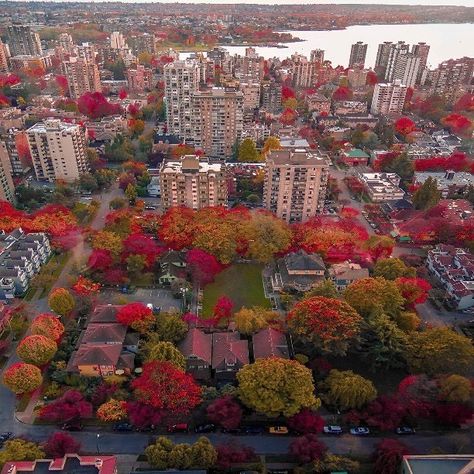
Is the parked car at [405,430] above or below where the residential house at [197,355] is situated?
below

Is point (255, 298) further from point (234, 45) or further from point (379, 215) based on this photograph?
point (234, 45)

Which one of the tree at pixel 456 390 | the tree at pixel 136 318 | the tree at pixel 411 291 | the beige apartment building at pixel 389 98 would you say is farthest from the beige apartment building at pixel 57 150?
the beige apartment building at pixel 389 98

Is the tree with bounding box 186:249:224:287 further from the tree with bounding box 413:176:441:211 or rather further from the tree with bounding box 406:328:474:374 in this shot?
the tree with bounding box 413:176:441:211

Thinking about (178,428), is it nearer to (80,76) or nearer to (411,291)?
(411,291)

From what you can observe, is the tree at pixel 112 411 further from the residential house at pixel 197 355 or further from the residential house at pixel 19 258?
the residential house at pixel 19 258

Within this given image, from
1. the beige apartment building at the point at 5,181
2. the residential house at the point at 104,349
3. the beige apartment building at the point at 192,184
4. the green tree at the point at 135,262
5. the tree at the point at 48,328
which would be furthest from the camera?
the beige apartment building at the point at 5,181

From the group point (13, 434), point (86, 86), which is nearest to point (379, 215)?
point (13, 434)
